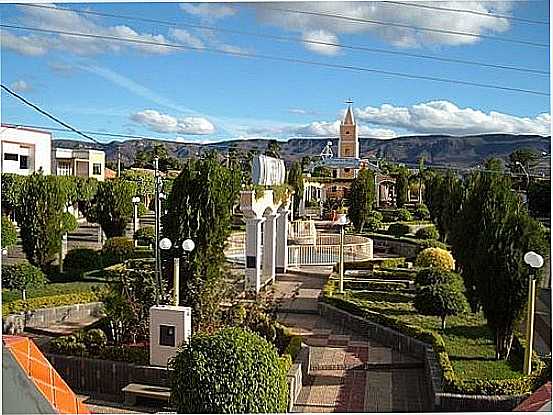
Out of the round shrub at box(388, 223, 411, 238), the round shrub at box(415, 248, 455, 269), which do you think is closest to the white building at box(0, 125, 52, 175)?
the round shrub at box(388, 223, 411, 238)

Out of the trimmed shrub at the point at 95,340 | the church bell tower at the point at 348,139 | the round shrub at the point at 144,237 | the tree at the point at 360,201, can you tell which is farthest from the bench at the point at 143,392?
the church bell tower at the point at 348,139

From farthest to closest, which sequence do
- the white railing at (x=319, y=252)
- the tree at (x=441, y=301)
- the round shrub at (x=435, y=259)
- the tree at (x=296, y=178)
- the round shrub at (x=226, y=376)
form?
the tree at (x=296, y=178)
the white railing at (x=319, y=252)
the round shrub at (x=435, y=259)
the tree at (x=441, y=301)
the round shrub at (x=226, y=376)

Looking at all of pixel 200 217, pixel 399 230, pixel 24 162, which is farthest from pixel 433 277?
pixel 24 162

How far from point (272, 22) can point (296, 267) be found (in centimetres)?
578

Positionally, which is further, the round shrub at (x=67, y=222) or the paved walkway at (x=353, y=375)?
the round shrub at (x=67, y=222)

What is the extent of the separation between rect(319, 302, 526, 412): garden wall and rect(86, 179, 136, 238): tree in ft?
15.2

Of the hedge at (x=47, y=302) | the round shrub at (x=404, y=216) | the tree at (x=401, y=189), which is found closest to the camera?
the hedge at (x=47, y=302)

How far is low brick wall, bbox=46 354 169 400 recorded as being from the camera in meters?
4.27

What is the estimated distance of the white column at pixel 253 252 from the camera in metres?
7.10

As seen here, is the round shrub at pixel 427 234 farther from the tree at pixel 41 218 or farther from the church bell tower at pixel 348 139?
the church bell tower at pixel 348 139

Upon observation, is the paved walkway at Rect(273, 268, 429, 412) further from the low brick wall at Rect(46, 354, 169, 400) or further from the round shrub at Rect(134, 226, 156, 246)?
the round shrub at Rect(134, 226, 156, 246)

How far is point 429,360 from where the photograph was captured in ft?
14.8

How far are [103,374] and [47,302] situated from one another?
197cm

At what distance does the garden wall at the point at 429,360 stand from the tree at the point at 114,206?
15.2ft
